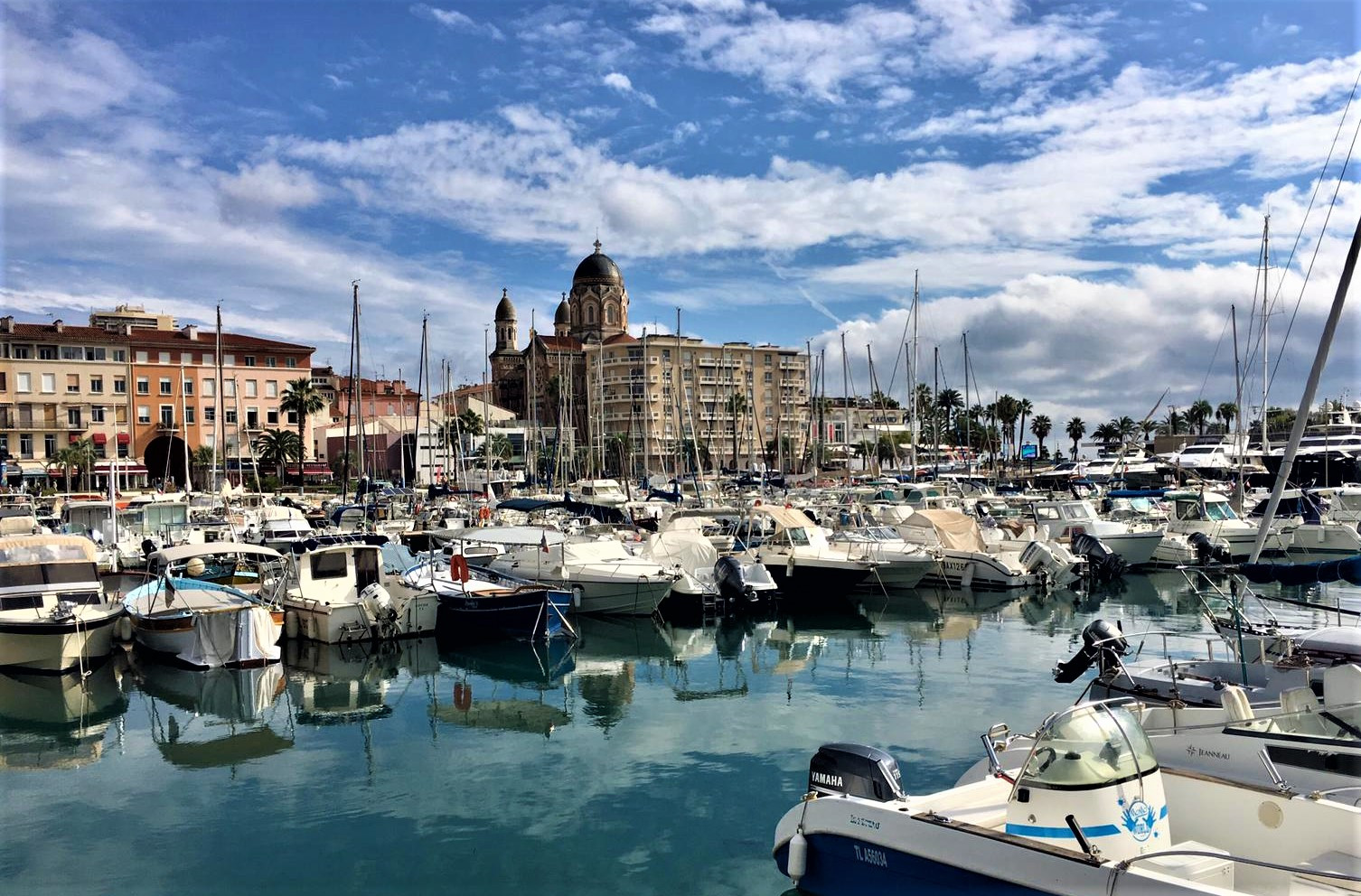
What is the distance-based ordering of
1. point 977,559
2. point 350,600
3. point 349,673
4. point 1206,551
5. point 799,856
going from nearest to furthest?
1. point 799,856
2. point 349,673
3. point 350,600
4. point 977,559
5. point 1206,551

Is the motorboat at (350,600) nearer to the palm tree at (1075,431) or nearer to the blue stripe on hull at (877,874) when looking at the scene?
the blue stripe on hull at (877,874)

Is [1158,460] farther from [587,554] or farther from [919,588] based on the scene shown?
[587,554]

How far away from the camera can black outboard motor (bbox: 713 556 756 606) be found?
3206 centimetres

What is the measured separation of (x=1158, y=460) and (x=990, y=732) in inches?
3133

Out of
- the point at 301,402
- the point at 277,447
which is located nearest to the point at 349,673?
the point at 301,402

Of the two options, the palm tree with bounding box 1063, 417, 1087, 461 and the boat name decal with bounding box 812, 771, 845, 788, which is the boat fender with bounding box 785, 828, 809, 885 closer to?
the boat name decal with bounding box 812, 771, 845, 788

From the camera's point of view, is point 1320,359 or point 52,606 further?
point 52,606

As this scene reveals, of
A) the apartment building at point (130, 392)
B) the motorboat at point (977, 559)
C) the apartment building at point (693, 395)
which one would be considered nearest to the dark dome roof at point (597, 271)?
the apartment building at point (693, 395)

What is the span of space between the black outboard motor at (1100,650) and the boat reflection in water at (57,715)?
54.6ft

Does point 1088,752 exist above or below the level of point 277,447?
below

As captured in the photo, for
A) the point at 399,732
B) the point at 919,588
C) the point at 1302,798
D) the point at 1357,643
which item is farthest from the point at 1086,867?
the point at 919,588

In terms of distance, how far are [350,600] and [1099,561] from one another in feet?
90.4

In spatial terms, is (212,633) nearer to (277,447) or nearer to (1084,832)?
(1084,832)

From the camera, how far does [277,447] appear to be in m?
87.6
